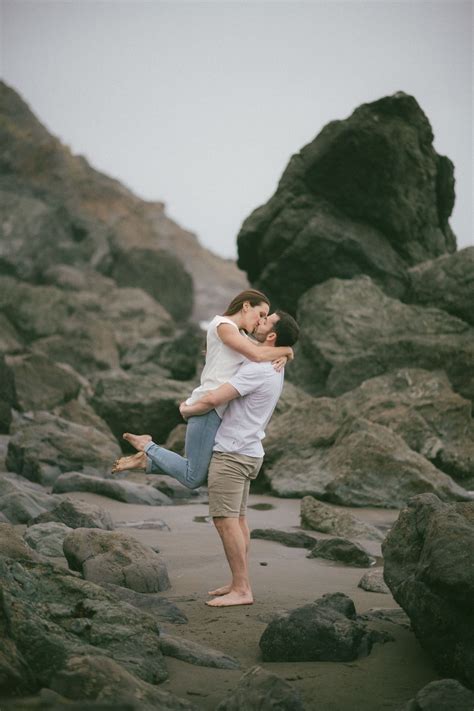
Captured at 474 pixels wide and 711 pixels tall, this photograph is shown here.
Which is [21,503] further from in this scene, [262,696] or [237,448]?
[262,696]

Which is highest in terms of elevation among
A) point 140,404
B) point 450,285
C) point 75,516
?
point 450,285

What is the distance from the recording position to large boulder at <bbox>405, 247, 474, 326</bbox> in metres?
13.2

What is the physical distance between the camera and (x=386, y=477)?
28.0 feet

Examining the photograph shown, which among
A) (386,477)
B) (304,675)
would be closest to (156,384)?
(386,477)

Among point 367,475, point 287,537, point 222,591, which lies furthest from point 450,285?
point 222,591

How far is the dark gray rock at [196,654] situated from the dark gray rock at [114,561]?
3.24 feet

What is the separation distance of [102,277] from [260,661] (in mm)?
31641

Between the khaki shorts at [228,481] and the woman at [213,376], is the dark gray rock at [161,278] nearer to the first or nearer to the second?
the woman at [213,376]

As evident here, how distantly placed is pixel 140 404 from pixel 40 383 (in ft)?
7.72

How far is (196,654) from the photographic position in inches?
147

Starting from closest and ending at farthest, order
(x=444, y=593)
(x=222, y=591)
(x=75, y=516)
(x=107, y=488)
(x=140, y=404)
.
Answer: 1. (x=444, y=593)
2. (x=222, y=591)
3. (x=75, y=516)
4. (x=107, y=488)
5. (x=140, y=404)

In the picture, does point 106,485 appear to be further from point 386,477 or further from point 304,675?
point 304,675

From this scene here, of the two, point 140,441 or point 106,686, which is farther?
point 140,441

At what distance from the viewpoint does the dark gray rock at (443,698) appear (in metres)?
3.05
